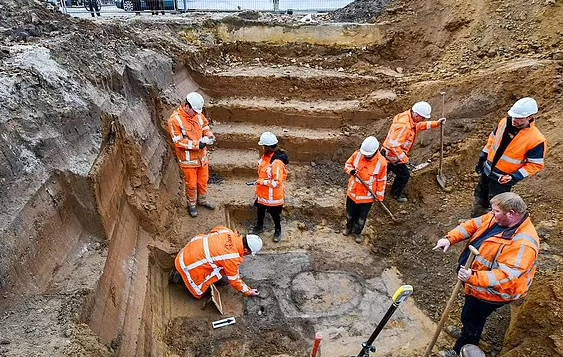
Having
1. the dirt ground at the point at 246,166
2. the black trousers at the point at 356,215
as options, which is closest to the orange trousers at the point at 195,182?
the dirt ground at the point at 246,166

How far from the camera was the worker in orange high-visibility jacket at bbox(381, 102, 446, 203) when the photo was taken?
7.03m

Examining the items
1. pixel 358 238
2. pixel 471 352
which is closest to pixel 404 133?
pixel 358 238

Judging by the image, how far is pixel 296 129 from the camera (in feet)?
30.4

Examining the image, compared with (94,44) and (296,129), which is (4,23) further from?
(296,129)

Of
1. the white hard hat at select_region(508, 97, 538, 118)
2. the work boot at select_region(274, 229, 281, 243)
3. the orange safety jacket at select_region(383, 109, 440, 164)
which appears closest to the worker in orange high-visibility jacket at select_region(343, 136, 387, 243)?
the orange safety jacket at select_region(383, 109, 440, 164)

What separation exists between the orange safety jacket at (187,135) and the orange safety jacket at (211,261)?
1581mm

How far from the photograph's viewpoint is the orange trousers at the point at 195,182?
263 inches

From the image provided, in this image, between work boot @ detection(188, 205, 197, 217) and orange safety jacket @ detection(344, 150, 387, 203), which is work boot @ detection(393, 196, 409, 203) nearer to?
orange safety jacket @ detection(344, 150, 387, 203)

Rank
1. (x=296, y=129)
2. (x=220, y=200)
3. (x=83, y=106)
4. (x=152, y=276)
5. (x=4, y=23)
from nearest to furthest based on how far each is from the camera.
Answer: (x=83, y=106) → (x=152, y=276) → (x=4, y=23) → (x=220, y=200) → (x=296, y=129)

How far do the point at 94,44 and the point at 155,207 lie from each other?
2.86 meters

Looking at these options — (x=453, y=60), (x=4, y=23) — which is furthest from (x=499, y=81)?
(x=4, y=23)

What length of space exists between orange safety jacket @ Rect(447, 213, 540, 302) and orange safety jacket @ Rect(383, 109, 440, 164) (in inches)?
127

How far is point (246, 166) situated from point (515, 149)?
4587 millimetres

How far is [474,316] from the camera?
4.32m
